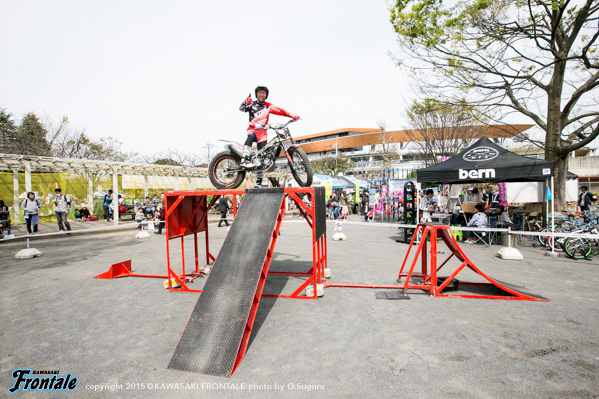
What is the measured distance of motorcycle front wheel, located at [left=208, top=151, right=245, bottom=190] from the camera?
5.91 meters

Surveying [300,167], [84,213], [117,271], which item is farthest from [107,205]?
[300,167]

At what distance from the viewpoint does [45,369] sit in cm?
301

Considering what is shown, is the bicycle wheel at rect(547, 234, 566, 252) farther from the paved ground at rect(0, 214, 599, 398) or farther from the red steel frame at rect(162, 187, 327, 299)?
the red steel frame at rect(162, 187, 327, 299)

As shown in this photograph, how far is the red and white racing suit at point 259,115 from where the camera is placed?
5648mm

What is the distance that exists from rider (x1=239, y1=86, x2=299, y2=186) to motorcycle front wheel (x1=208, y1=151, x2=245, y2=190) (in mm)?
307

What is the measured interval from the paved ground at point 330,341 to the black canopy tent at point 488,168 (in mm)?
3565

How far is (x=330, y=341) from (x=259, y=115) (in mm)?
4013

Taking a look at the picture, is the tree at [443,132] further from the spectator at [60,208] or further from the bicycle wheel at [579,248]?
the spectator at [60,208]

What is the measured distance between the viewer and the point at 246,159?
5691 millimetres

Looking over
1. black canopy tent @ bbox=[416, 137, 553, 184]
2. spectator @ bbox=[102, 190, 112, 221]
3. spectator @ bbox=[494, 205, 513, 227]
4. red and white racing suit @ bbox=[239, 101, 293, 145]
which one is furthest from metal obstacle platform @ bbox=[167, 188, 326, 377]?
spectator @ bbox=[102, 190, 112, 221]

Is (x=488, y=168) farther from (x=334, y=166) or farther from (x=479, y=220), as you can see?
(x=334, y=166)

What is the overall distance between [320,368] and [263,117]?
4.24 meters

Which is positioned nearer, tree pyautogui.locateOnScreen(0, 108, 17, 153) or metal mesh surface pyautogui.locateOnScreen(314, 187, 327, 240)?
metal mesh surface pyautogui.locateOnScreen(314, 187, 327, 240)

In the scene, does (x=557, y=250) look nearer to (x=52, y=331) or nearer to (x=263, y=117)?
(x=263, y=117)
